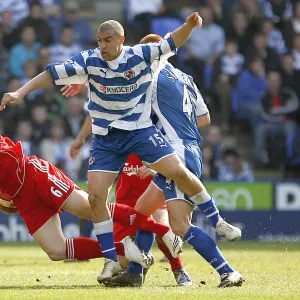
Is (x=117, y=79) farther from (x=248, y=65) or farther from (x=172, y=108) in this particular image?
(x=248, y=65)

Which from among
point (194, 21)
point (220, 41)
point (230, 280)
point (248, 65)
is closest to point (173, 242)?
point (230, 280)

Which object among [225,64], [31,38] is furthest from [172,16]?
[31,38]

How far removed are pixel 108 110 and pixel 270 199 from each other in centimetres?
774

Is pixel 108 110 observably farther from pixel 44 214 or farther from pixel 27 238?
pixel 27 238

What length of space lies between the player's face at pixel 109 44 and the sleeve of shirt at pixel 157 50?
199mm

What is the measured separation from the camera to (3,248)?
13328 millimetres

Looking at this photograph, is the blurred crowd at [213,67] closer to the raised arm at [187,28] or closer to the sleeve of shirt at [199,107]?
Answer: the sleeve of shirt at [199,107]

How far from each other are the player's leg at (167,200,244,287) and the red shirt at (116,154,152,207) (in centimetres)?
128

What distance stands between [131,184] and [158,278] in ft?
3.15

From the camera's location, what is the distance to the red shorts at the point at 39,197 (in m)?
8.52

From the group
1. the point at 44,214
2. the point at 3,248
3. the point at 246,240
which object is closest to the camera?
the point at 44,214

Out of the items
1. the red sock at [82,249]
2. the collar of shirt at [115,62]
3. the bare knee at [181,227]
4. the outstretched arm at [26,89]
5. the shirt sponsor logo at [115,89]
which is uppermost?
the collar of shirt at [115,62]

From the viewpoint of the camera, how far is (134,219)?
8.31 m

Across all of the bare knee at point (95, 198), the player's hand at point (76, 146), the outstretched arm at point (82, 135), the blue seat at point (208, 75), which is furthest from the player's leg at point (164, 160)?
the blue seat at point (208, 75)
